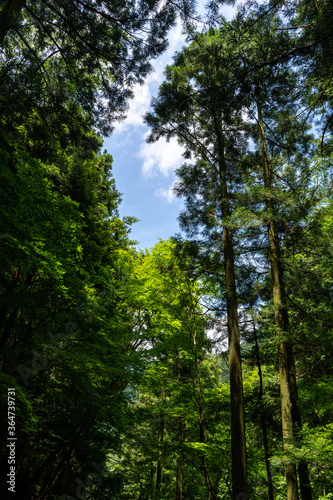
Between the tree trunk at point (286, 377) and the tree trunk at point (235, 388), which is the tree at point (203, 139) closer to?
the tree trunk at point (235, 388)

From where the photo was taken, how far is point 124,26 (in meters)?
4.88

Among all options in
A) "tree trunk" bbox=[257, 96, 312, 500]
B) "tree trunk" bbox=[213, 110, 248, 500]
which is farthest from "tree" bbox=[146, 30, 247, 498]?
"tree trunk" bbox=[257, 96, 312, 500]

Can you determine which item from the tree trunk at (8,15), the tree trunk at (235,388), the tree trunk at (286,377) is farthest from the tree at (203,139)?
the tree trunk at (8,15)

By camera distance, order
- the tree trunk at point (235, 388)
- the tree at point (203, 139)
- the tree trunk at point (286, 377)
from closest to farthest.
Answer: the tree trunk at point (235, 388)
the tree trunk at point (286, 377)
the tree at point (203, 139)

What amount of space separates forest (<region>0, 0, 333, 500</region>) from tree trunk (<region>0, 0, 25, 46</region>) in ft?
0.13

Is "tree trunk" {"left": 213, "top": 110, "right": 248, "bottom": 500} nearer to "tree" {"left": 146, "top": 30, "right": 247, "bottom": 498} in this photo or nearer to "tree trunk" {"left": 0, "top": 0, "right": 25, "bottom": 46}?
"tree" {"left": 146, "top": 30, "right": 247, "bottom": 498}

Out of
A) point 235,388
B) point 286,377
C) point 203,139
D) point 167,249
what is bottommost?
point 235,388

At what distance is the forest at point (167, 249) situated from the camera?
407cm

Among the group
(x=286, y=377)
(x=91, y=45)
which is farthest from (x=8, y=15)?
(x=286, y=377)

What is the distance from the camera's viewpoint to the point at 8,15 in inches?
156

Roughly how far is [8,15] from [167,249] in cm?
727

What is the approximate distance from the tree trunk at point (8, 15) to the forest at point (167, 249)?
0.13 feet

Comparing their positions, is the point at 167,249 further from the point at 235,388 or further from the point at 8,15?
the point at 8,15

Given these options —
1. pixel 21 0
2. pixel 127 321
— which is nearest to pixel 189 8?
pixel 21 0
